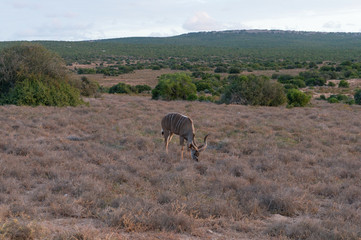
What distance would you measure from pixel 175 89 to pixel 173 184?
22.9 m

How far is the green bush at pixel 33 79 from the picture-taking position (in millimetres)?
20094

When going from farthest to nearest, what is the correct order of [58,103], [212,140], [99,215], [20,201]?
1. [58,103]
2. [212,140]
3. [20,201]
4. [99,215]

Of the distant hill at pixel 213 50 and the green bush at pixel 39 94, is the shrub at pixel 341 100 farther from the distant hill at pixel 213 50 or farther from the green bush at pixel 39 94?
the distant hill at pixel 213 50

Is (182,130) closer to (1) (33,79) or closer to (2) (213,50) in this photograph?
(1) (33,79)

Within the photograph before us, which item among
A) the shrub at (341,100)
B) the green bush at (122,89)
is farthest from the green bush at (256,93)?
the green bush at (122,89)

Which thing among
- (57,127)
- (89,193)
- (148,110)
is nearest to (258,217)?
(89,193)

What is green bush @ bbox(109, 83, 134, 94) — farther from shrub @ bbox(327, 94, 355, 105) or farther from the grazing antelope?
the grazing antelope

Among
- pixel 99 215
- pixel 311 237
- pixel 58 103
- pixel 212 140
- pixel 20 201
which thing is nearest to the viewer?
pixel 311 237

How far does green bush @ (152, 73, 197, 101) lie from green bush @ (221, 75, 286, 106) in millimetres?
4257

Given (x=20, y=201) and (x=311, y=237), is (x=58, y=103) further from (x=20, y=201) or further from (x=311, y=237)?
(x=311, y=237)

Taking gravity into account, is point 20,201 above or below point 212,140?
above

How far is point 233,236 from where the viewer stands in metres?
5.39

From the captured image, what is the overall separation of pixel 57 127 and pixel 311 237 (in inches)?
446

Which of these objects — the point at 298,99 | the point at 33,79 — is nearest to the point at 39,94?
the point at 33,79
